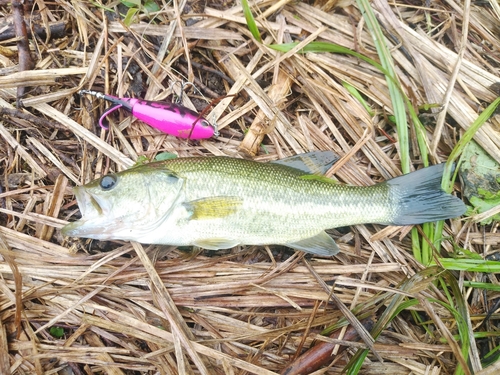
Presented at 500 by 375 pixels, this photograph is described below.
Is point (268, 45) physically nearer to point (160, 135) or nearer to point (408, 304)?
point (160, 135)

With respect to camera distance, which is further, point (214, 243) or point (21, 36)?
point (21, 36)

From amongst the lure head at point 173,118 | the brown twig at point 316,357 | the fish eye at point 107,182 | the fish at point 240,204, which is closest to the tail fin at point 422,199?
the fish at point 240,204

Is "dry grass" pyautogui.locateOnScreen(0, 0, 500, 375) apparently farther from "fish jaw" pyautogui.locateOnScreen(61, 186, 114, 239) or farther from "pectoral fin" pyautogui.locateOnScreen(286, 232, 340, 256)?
"fish jaw" pyautogui.locateOnScreen(61, 186, 114, 239)

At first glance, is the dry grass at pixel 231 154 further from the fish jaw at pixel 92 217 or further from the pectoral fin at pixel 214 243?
the fish jaw at pixel 92 217

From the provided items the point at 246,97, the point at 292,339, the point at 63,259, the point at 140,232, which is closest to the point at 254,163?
the point at 246,97

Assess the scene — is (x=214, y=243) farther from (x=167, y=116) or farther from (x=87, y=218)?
(x=167, y=116)

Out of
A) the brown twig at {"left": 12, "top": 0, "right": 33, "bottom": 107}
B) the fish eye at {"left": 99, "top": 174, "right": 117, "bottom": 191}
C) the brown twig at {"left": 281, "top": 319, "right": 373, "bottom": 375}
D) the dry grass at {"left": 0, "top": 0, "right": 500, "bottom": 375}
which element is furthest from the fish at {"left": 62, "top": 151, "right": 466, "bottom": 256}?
the brown twig at {"left": 12, "top": 0, "right": 33, "bottom": 107}

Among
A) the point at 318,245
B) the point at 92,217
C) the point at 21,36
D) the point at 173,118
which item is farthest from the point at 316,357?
the point at 21,36
